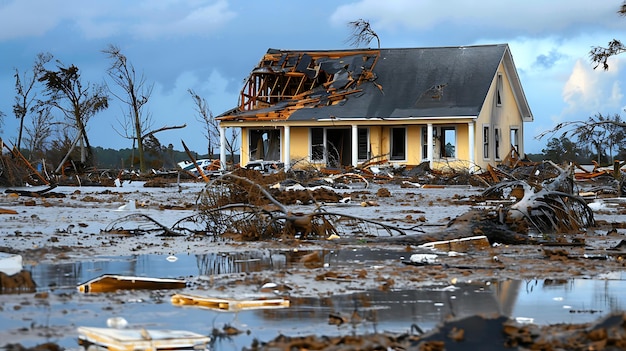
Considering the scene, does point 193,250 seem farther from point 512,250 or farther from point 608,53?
point 608,53

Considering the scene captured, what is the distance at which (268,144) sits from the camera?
4759cm

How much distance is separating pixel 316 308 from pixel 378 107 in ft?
121

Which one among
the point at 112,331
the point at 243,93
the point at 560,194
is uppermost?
the point at 243,93

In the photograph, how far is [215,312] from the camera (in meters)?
7.07

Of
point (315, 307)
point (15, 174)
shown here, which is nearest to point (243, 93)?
point (15, 174)

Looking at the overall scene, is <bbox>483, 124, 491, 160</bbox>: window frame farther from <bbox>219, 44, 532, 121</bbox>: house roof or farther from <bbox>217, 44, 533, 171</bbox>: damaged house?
<bbox>219, 44, 532, 121</bbox>: house roof

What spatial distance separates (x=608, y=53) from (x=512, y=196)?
78.5 ft

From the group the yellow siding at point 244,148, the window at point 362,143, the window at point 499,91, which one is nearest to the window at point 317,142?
the window at point 362,143

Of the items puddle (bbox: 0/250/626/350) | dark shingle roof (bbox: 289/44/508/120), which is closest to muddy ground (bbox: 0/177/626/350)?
puddle (bbox: 0/250/626/350)

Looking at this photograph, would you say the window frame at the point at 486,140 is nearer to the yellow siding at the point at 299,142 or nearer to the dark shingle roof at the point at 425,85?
the dark shingle roof at the point at 425,85

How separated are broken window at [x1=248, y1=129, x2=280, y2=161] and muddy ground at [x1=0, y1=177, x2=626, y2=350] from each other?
27982mm

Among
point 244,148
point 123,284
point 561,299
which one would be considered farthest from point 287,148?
point 561,299

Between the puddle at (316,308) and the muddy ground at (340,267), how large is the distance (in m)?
0.05

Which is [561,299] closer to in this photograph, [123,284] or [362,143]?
[123,284]
